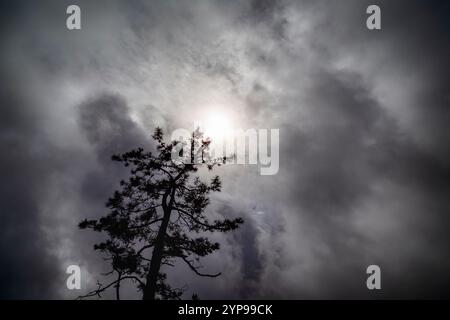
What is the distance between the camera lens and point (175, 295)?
10453 millimetres

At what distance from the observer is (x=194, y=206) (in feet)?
34.6
